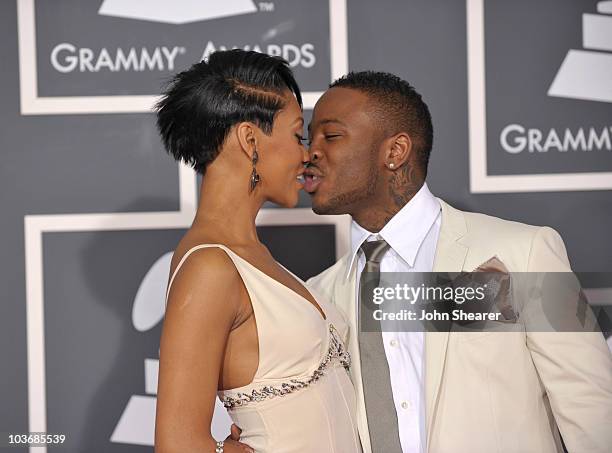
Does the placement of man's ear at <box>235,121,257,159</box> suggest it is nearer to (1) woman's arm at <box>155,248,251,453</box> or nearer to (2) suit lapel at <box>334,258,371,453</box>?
(1) woman's arm at <box>155,248,251,453</box>

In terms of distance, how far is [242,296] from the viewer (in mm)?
1753

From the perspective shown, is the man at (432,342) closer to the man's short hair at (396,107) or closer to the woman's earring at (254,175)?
the man's short hair at (396,107)

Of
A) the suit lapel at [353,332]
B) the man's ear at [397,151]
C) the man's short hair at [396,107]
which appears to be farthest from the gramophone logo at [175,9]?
the suit lapel at [353,332]

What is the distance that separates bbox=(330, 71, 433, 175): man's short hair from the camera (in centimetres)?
235

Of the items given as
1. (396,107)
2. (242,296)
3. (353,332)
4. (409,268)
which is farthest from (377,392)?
(396,107)

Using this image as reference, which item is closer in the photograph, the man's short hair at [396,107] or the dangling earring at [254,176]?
the dangling earring at [254,176]

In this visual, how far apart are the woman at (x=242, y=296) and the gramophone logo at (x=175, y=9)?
39.3 inches

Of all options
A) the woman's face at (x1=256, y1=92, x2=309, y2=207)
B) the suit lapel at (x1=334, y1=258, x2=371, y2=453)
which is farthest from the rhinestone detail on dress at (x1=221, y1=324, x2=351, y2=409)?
the woman's face at (x1=256, y1=92, x2=309, y2=207)

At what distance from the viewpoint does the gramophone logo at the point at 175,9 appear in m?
2.80

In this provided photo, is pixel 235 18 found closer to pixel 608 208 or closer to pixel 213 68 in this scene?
pixel 213 68

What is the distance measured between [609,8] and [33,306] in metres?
2.27

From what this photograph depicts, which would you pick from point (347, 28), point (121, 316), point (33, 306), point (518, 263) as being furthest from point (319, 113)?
point (33, 306)

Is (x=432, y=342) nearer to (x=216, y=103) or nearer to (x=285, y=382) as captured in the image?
(x=285, y=382)

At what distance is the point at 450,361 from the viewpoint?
2105 millimetres
